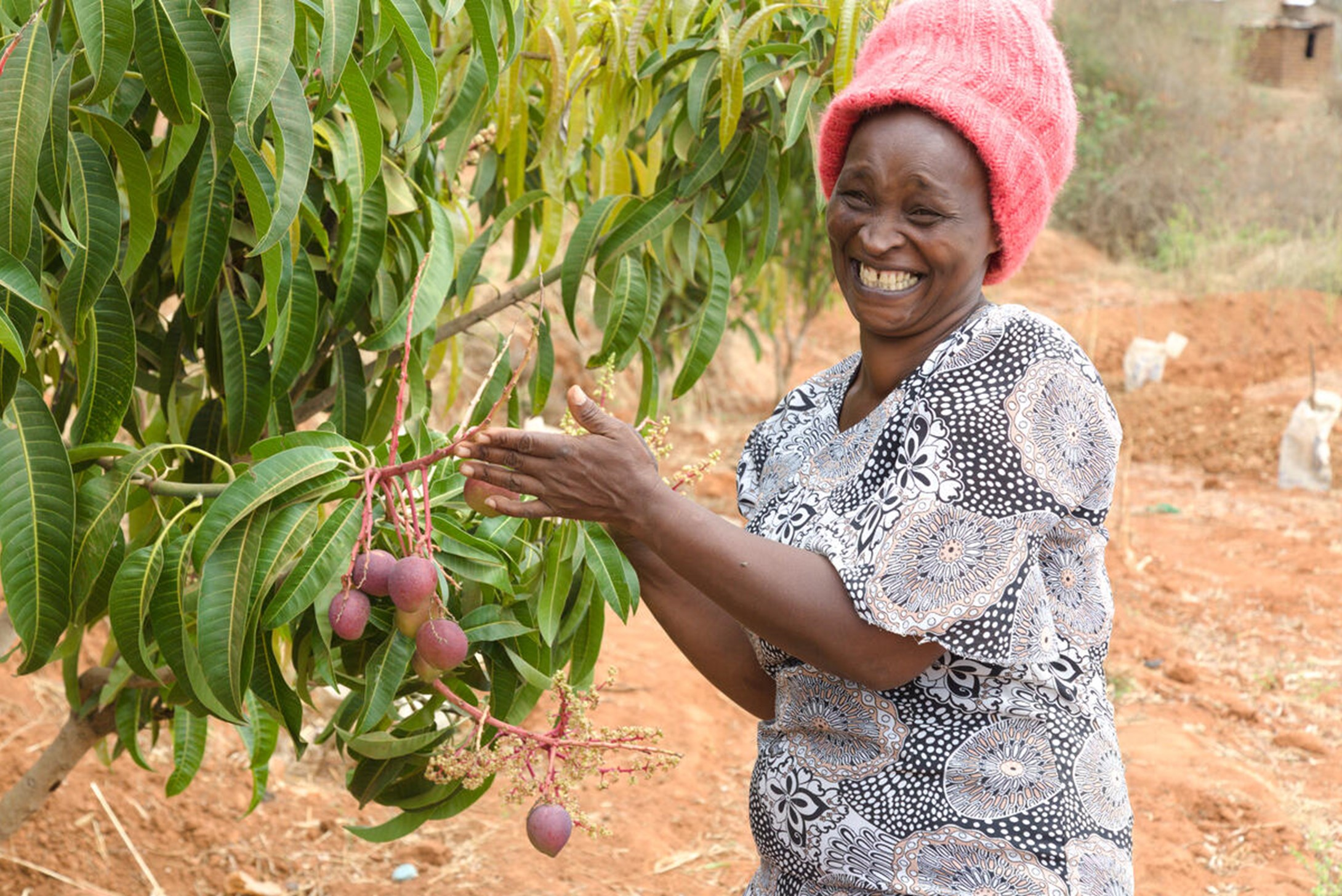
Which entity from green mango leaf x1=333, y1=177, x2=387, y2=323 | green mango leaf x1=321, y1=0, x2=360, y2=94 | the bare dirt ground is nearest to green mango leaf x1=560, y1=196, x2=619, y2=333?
green mango leaf x1=333, y1=177, x2=387, y2=323

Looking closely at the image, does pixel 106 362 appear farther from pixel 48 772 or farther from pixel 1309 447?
pixel 1309 447

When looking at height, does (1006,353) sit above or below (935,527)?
above

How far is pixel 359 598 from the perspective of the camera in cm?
130

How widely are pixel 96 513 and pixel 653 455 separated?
60cm

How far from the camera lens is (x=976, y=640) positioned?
1265 millimetres

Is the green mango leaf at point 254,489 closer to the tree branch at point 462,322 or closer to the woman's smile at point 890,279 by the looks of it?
the woman's smile at point 890,279

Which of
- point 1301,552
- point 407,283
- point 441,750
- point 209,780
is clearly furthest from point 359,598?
point 1301,552

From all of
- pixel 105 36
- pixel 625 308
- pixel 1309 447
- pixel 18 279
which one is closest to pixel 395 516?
pixel 18 279

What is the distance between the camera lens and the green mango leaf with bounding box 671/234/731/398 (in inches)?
82.3

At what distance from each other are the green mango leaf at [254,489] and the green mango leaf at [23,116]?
0.29 meters

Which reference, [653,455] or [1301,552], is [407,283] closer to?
[653,455]

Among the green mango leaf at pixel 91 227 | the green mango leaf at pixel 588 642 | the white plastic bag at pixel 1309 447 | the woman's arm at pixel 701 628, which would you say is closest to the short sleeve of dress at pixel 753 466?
the woman's arm at pixel 701 628

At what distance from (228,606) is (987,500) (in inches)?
29.2

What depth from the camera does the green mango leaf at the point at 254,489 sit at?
1.28 meters
